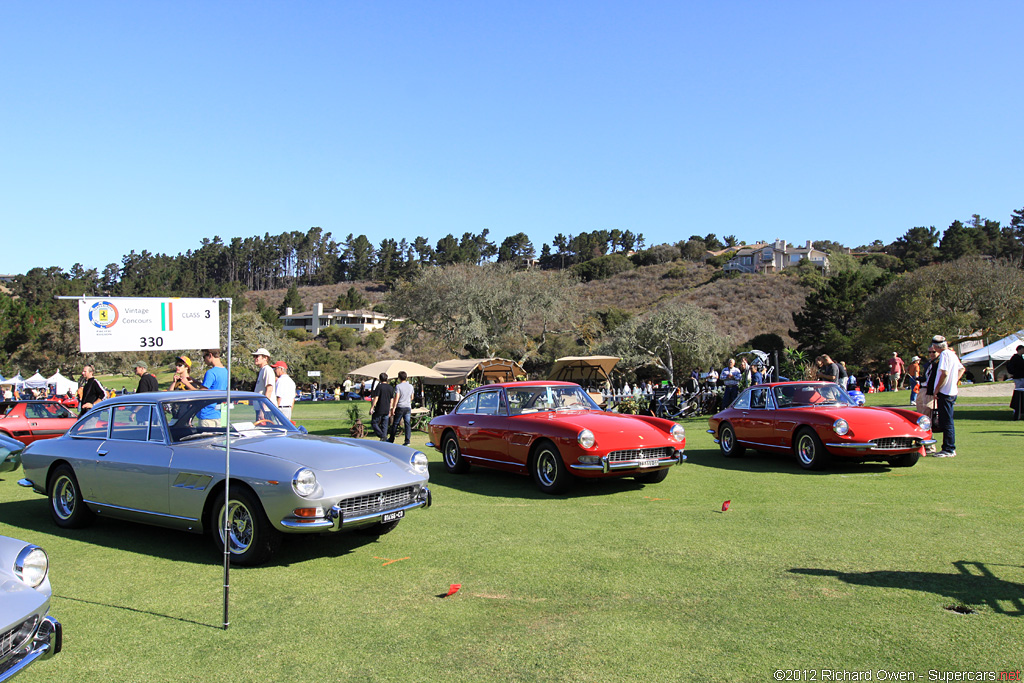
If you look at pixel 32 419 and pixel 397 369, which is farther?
pixel 397 369

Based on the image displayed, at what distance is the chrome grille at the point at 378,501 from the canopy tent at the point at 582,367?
22.7m

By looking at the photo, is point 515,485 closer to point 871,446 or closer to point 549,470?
point 549,470

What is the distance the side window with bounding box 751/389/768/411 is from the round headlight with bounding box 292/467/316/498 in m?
8.31

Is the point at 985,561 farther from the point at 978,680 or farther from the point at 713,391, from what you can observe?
the point at 713,391

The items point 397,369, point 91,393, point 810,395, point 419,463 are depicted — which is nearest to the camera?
point 419,463

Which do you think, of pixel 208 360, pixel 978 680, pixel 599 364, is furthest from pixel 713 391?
pixel 978 680

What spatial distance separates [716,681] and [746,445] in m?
8.92

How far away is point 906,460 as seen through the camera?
10672 mm

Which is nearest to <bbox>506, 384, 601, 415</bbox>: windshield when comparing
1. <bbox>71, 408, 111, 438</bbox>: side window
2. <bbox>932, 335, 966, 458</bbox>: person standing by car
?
<bbox>71, 408, 111, 438</bbox>: side window

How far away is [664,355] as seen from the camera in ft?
178

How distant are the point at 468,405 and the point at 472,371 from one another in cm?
1465

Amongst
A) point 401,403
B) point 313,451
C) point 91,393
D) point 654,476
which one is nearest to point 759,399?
point 654,476

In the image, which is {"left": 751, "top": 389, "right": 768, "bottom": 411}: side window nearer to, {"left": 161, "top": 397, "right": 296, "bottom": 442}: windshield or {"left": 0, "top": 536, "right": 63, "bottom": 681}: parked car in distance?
{"left": 161, "top": 397, "right": 296, "bottom": 442}: windshield

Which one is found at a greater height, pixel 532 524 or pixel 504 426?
pixel 504 426
